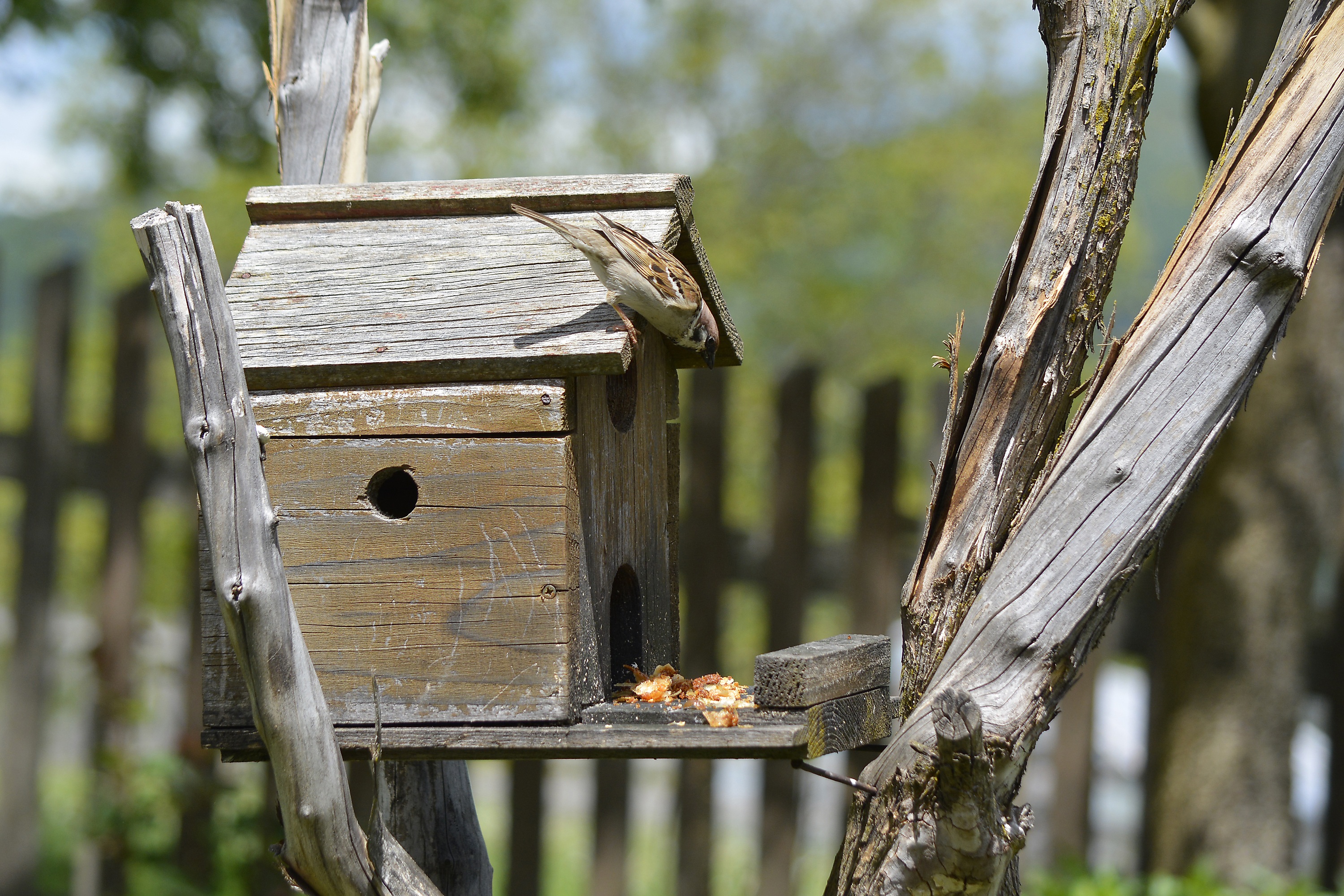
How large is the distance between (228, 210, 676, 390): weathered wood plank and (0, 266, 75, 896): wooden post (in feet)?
9.83

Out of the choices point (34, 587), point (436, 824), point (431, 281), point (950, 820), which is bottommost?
point (436, 824)

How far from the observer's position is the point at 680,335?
258 cm

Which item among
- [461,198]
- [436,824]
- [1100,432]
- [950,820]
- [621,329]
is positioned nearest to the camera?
[950,820]

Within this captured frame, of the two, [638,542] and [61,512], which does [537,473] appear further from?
[61,512]

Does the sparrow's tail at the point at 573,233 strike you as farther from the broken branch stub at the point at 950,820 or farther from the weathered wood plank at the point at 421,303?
the broken branch stub at the point at 950,820

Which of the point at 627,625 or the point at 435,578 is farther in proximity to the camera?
the point at 627,625

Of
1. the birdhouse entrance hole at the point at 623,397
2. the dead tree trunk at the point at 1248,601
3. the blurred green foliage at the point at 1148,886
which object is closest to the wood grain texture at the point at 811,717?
the birdhouse entrance hole at the point at 623,397

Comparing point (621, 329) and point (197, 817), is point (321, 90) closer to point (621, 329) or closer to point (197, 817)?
point (621, 329)

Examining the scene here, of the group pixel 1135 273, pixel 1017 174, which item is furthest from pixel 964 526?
pixel 1135 273

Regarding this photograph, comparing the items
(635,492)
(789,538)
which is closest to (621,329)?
(635,492)

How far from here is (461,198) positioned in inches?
90.3

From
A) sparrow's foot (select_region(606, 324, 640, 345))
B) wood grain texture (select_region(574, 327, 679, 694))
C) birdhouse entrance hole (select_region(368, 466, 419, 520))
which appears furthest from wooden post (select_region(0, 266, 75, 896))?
sparrow's foot (select_region(606, 324, 640, 345))

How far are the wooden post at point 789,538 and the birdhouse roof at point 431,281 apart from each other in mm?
2253

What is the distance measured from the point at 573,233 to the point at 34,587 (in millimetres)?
3687
